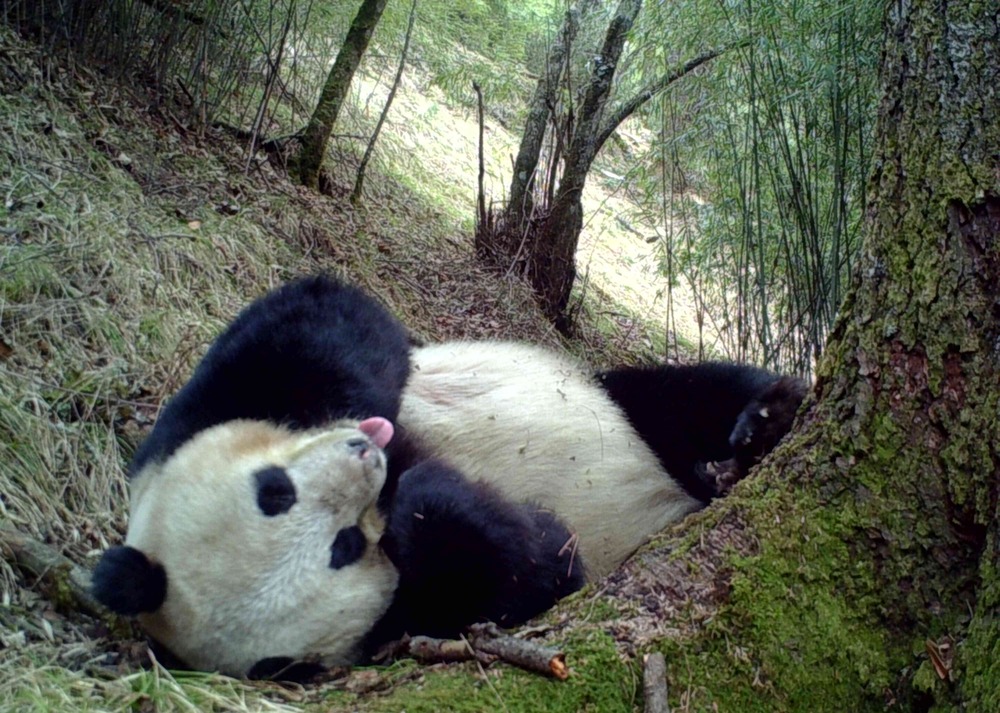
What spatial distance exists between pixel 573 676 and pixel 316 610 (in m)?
0.84

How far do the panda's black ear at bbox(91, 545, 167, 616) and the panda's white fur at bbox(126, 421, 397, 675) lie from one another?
0.24ft

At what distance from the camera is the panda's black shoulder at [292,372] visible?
307 centimetres

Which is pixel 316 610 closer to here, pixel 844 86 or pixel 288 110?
pixel 844 86

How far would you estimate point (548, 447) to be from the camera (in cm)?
358

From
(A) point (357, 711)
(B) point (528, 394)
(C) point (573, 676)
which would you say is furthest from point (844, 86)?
(A) point (357, 711)

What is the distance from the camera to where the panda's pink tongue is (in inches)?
114

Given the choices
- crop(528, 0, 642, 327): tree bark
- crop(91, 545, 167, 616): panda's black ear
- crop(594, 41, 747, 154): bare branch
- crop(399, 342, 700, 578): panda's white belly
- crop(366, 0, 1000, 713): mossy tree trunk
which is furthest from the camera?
crop(528, 0, 642, 327): tree bark

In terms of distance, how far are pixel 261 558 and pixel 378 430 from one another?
539 mm

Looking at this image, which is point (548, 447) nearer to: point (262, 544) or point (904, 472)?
point (262, 544)

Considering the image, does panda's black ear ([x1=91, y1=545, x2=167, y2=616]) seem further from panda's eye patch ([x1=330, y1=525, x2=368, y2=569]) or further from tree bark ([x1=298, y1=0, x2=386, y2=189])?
tree bark ([x1=298, y1=0, x2=386, y2=189])

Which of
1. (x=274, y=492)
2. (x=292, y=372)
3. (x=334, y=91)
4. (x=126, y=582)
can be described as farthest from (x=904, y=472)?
(x=334, y=91)

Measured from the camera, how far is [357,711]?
2.26m

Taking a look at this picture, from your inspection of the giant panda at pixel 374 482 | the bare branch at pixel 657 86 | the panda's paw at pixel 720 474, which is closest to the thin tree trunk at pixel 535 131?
the bare branch at pixel 657 86

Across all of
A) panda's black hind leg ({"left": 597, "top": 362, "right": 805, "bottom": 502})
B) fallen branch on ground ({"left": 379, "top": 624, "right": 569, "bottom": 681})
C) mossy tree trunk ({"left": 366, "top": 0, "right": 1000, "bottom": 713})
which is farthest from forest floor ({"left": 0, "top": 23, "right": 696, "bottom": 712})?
panda's black hind leg ({"left": 597, "top": 362, "right": 805, "bottom": 502})
